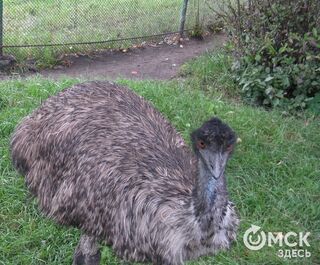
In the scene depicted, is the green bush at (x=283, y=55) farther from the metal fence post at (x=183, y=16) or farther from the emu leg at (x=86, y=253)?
the emu leg at (x=86, y=253)

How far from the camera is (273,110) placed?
16.9 feet

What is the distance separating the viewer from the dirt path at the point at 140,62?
21.1ft

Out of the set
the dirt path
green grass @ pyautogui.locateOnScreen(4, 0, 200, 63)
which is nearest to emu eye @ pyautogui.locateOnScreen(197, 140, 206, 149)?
the dirt path

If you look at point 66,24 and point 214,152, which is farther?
point 66,24

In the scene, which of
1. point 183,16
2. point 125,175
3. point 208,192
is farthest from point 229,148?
point 183,16

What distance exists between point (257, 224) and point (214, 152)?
150 cm

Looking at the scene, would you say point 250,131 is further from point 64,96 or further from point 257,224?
point 64,96

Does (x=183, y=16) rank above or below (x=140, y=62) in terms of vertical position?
above

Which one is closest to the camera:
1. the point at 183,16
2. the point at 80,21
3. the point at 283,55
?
the point at 283,55

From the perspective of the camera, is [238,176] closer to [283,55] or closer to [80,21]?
[283,55]

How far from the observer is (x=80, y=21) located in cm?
715

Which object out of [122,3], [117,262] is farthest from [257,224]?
[122,3]

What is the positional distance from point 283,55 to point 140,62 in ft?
6.90

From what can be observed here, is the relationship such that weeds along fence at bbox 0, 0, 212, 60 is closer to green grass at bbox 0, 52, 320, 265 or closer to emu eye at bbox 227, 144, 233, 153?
green grass at bbox 0, 52, 320, 265
